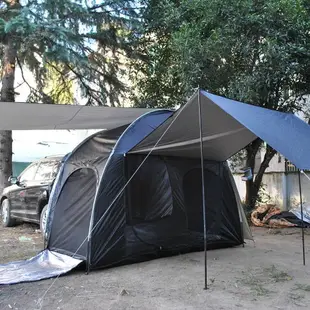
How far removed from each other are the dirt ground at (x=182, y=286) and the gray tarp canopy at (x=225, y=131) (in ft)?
5.00

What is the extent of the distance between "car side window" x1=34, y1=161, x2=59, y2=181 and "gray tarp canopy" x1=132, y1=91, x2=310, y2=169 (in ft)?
9.97

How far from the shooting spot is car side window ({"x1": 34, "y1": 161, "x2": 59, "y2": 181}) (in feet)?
28.6

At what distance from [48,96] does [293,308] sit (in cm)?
956

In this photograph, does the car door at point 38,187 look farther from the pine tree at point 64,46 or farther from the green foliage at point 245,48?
the green foliage at point 245,48

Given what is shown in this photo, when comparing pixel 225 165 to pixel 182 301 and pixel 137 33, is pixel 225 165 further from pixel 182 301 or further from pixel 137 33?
pixel 137 33

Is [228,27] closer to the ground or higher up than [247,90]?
higher up

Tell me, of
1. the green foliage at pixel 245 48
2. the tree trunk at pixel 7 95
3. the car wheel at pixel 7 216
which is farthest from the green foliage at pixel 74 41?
the car wheel at pixel 7 216

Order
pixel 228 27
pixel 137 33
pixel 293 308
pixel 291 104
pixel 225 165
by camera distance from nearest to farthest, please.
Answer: pixel 293 308 < pixel 225 165 < pixel 228 27 < pixel 291 104 < pixel 137 33

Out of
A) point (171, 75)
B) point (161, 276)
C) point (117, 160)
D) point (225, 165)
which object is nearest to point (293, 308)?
point (161, 276)

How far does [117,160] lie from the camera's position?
19.6 ft

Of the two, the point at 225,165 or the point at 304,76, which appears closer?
the point at 225,165

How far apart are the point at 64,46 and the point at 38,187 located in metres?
3.20

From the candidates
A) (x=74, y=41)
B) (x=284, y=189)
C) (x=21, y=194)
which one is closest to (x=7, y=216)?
(x=21, y=194)

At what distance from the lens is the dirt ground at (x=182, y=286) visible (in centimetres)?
434
